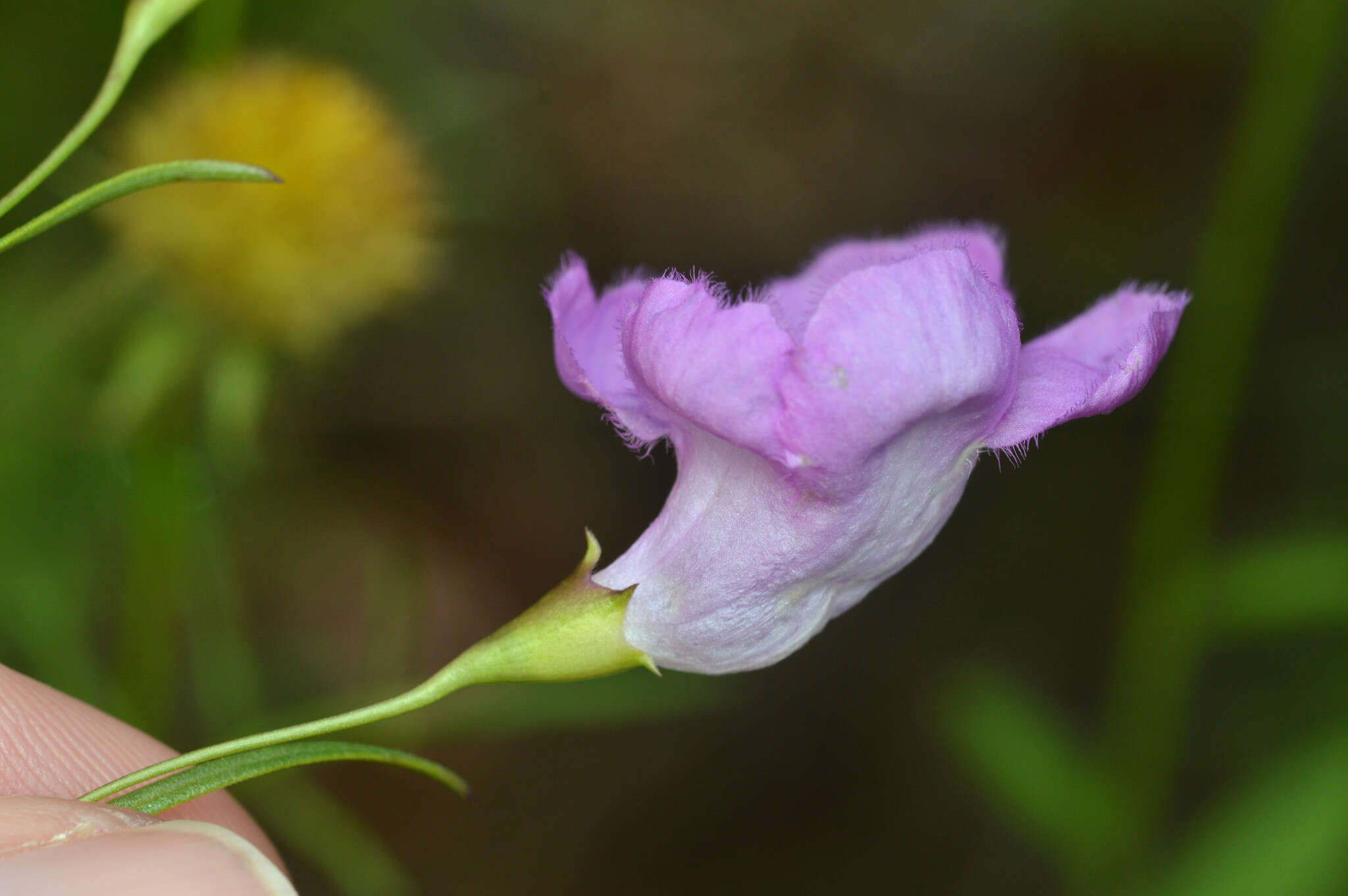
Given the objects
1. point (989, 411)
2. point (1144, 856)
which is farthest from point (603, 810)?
point (989, 411)

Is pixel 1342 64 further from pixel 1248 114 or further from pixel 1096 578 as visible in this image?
pixel 1096 578

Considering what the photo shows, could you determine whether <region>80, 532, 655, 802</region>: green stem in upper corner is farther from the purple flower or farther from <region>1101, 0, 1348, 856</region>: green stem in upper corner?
<region>1101, 0, 1348, 856</region>: green stem in upper corner

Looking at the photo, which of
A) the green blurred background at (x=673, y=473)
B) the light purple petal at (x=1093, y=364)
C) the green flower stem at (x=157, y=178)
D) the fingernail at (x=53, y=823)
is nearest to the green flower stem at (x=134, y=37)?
the green flower stem at (x=157, y=178)

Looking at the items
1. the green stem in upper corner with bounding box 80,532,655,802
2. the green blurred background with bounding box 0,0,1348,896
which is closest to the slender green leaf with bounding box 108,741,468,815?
the green stem in upper corner with bounding box 80,532,655,802

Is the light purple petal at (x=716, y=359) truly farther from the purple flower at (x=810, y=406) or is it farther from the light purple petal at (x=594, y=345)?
the light purple petal at (x=594, y=345)

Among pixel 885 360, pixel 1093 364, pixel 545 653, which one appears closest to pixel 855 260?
pixel 1093 364
